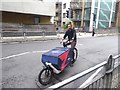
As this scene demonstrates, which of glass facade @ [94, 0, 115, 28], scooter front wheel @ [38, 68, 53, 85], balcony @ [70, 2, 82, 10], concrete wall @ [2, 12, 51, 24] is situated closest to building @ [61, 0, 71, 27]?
balcony @ [70, 2, 82, 10]

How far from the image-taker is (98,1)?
38031 mm

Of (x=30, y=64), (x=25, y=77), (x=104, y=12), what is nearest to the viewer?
(x=25, y=77)

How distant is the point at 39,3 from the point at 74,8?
70.8 ft

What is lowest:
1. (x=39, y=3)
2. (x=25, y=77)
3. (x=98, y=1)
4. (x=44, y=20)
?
(x=25, y=77)

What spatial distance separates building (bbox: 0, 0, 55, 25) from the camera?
64.8ft

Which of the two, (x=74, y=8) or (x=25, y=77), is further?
(x=74, y=8)

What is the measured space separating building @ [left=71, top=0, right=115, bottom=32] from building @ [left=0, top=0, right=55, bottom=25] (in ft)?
49.0

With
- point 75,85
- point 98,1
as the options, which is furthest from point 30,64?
point 98,1

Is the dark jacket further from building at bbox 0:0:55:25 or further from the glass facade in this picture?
the glass facade

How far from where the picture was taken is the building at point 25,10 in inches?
778

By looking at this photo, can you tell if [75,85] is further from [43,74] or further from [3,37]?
[3,37]

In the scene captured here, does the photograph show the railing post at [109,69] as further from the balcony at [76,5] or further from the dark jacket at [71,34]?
the balcony at [76,5]

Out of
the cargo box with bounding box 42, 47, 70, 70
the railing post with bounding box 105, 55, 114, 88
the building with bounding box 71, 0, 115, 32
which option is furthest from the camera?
the building with bounding box 71, 0, 115, 32

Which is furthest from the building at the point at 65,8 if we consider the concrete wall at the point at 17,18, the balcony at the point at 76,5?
the concrete wall at the point at 17,18
